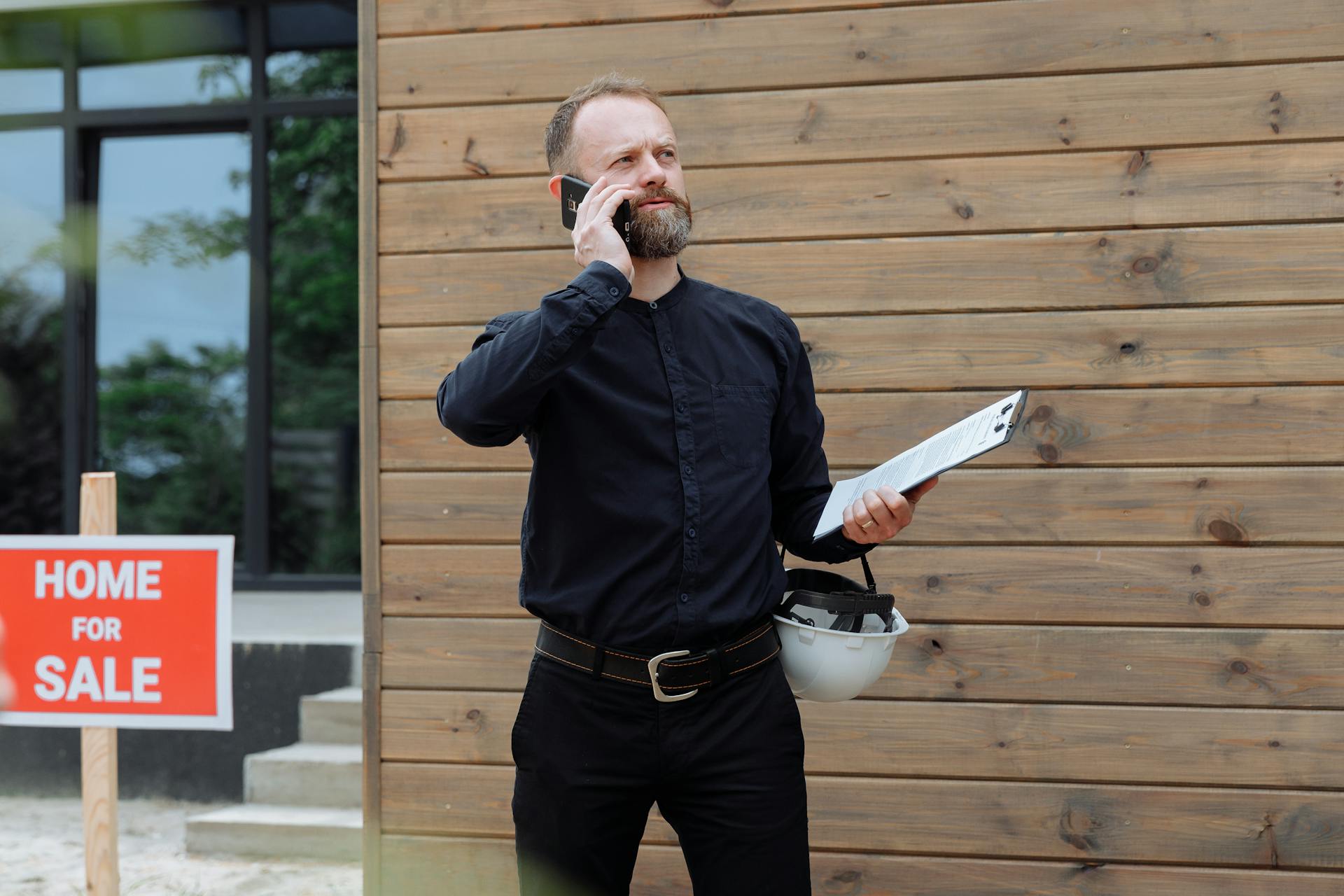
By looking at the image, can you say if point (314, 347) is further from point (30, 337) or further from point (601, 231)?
point (601, 231)

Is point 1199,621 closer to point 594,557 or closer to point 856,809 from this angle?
point 856,809

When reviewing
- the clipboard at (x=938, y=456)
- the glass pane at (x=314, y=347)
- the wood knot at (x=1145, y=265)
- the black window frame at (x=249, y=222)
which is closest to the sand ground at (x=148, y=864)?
the black window frame at (x=249, y=222)

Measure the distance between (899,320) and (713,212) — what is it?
1.65 ft

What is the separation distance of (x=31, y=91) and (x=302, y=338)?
195cm

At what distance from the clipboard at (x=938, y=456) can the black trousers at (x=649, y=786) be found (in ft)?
1.07

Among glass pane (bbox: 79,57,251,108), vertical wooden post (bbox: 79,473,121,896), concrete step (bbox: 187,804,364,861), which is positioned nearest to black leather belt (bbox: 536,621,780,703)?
vertical wooden post (bbox: 79,473,121,896)

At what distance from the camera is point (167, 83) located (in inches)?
248

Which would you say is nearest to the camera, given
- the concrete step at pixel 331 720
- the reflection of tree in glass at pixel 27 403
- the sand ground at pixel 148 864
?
the sand ground at pixel 148 864

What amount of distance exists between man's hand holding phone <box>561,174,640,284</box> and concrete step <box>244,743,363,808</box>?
2.93 m

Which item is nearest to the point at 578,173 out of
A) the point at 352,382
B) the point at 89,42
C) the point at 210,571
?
the point at 210,571

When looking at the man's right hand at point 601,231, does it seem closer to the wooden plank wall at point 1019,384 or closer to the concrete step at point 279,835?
the wooden plank wall at point 1019,384

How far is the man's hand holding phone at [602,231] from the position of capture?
1798 mm

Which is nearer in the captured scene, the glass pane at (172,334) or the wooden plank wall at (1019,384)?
the wooden plank wall at (1019,384)

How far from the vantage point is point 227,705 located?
2516 millimetres
